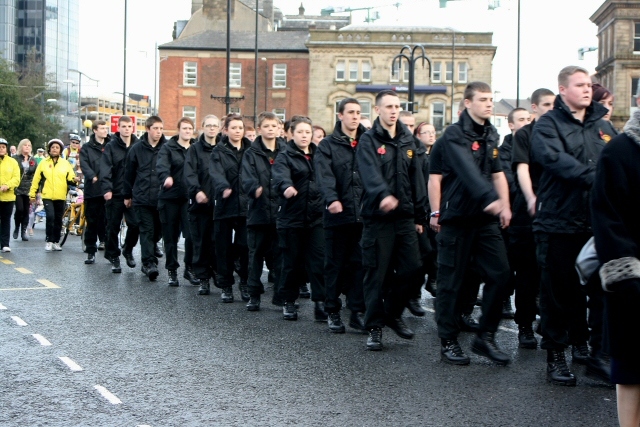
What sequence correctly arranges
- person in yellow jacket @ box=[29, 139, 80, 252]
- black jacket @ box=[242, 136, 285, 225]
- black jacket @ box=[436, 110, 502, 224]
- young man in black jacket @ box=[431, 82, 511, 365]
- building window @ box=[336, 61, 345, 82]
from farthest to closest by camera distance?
1. building window @ box=[336, 61, 345, 82]
2. person in yellow jacket @ box=[29, 139, 80, 252]
3. black jacket @ box=[242, 136, 285, 225]
4. young man in black jacket @ box=[431, 82, 511, 365]
5. black jacket @ box=[436, 110, 502, 224]

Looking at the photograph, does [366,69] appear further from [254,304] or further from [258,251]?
[254,304]

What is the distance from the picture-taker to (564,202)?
7273 mm

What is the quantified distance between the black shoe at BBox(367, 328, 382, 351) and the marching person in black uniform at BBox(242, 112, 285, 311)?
2445mm

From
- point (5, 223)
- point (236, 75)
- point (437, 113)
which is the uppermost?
point (236, 75)

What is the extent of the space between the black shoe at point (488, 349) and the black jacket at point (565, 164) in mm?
1054

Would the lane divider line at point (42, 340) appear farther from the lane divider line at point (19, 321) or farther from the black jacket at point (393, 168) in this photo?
the black jacket at point (393, 168)

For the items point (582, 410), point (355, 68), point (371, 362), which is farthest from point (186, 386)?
point (355, 68)

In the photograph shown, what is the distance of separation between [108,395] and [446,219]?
293 centimetres

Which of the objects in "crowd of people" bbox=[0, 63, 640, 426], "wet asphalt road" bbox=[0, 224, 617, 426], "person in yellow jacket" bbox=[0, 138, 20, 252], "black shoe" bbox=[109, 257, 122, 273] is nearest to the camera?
"crowd of people" bbox=[0, 63, 640, 426]

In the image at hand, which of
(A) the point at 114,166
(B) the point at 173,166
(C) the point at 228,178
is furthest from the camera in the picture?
(A) the point at 114,166

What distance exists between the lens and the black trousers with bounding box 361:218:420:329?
859 centimetres

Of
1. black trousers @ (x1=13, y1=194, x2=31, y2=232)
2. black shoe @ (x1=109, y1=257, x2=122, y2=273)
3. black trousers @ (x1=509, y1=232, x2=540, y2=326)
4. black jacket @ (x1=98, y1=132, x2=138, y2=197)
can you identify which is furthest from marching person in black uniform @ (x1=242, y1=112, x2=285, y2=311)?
black trousers @ (x1=13, y1=194, x2=31, y2=232)

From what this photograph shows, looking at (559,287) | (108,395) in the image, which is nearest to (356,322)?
(559,287)

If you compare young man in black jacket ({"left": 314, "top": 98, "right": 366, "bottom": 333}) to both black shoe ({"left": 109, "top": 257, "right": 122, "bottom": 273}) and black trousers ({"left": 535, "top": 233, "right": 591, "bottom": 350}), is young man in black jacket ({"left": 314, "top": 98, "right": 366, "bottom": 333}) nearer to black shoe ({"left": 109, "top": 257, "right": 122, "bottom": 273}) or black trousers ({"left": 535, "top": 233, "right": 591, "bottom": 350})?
black trousers ({"left": 535, "top": 233, "right": 591, "bottom": 350})
